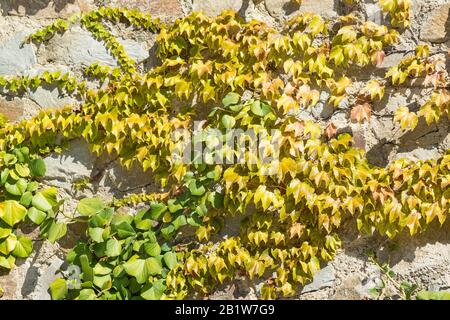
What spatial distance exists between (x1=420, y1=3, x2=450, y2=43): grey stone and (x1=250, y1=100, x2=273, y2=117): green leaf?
0.72m

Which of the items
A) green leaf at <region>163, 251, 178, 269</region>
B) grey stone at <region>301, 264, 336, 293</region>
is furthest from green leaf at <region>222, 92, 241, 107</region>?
grey stone at <region>301, 264, 336, 293</region>

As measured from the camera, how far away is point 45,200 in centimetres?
244

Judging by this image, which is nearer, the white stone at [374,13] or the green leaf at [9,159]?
the white stone at [374,13]

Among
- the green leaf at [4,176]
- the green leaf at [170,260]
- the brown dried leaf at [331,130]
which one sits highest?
the brown dried leaf at [331,130]

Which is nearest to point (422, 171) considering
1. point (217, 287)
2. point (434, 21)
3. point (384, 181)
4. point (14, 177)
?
point (384, 181)

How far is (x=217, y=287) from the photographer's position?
240 cm

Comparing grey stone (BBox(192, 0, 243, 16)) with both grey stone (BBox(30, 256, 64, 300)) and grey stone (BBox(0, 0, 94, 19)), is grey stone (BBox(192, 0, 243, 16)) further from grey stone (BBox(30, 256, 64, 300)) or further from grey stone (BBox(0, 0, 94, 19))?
grey stone (BBox(30, 256, 64, 300))

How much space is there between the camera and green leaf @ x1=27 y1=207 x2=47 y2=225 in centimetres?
242

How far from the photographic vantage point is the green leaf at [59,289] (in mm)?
2414

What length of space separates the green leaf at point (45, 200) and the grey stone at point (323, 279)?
3.87 ft

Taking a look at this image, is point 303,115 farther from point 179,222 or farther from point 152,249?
point 152,249

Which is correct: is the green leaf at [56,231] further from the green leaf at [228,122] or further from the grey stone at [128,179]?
the green leaf at [228,122]

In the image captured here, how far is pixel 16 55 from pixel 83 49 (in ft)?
1.02

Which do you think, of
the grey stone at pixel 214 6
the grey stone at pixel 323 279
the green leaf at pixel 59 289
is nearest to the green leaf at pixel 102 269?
the green leaf at pixel 59 289
